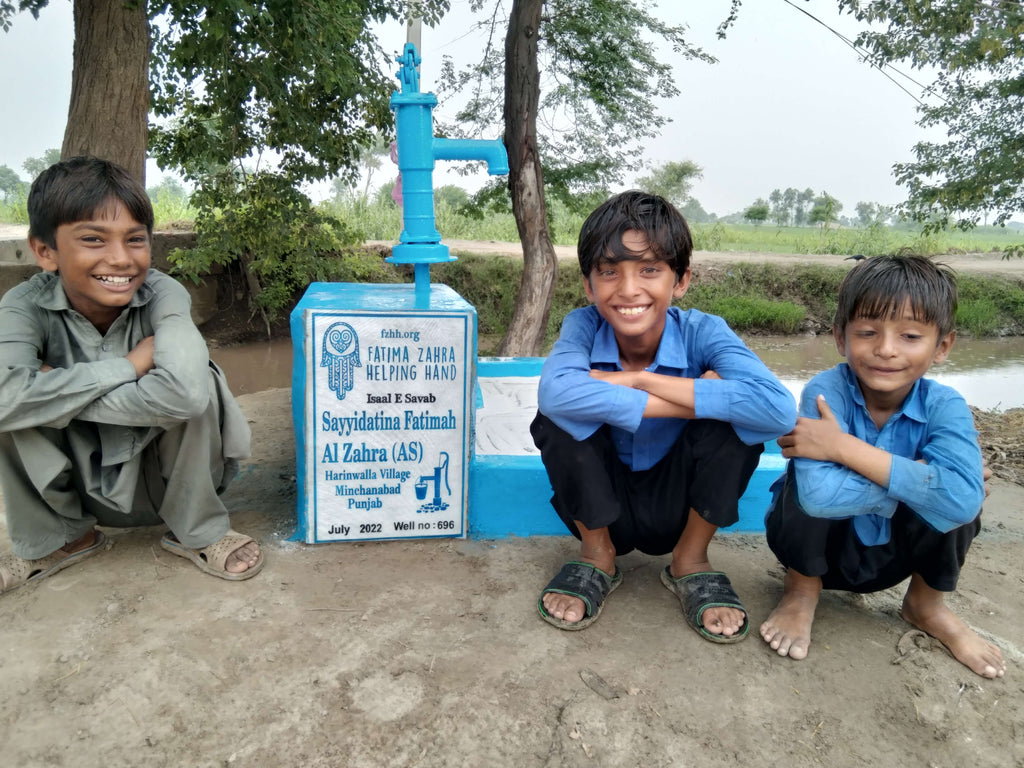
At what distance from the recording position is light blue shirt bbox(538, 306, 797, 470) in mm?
1532

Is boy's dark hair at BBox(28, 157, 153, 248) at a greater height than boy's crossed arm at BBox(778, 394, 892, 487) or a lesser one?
greater

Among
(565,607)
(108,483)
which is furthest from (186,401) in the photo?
(565,607)

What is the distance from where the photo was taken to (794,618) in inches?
64.6

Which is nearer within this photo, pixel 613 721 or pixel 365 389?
pixel 613 721

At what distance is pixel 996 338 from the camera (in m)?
8.11

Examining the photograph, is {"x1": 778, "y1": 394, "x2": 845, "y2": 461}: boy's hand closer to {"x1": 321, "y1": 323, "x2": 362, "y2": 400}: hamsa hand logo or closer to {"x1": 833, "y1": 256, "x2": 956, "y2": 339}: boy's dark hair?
{"x1": 833, "y1": 256, "x2": 956, "y2": 339}: boy's dark hair

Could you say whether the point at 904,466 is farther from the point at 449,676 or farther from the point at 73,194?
the point at 73,194

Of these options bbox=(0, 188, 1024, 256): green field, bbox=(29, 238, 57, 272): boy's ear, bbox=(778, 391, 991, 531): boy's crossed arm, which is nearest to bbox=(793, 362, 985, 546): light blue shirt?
bbox=(778, 391, 991, 531): boy's crossed arm

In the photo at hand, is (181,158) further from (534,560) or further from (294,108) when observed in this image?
(534,560)

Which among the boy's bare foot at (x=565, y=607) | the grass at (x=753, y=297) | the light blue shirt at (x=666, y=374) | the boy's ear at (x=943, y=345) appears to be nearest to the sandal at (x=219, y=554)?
the boy's bare foot at (x=565, y=607)

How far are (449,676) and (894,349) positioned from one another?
45.4 inches

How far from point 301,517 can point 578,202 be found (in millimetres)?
4282

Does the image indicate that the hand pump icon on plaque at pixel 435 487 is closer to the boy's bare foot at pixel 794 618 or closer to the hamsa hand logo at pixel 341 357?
the hamsa hand logo at pixel 341 357

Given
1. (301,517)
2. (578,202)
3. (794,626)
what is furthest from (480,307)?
(794,626)
